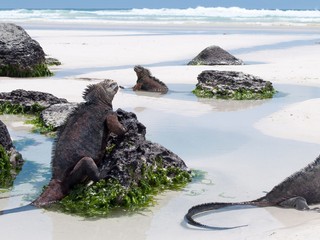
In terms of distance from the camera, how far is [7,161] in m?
6.54

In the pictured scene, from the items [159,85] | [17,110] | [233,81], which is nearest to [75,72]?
[159,85]

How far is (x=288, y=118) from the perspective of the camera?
9.76m

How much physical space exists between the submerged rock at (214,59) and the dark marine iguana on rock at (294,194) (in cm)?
1298

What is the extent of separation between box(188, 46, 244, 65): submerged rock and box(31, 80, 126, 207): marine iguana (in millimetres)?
12041

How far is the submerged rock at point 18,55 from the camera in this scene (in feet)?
50.7

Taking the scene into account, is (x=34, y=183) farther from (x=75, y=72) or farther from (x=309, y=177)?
(x=75, y=72)

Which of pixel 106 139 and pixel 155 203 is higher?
pixel 106 139

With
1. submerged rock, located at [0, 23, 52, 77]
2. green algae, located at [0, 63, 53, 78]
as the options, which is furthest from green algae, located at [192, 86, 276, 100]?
submerged rock, located at [0, 23, 52, 77]

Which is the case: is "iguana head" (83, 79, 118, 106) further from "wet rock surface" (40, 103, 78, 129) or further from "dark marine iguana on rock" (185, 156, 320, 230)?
"wet rock surface" (40, 103, 78, 129)

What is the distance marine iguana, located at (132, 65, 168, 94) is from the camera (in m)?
13.1

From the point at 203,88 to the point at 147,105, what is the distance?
185cm

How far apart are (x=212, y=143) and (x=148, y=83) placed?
210 inches

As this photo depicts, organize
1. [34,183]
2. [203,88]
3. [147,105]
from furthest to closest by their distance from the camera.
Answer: [203,88] < [147,105] < [34,183]

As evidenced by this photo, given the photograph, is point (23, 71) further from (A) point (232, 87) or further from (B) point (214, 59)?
(B) point (214, 59)
